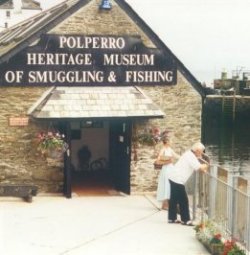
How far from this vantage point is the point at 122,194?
17.2m

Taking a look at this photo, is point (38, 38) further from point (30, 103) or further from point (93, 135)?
point (93, 135)

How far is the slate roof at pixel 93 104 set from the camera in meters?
16.1

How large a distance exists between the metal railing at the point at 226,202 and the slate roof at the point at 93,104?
3.66 metres

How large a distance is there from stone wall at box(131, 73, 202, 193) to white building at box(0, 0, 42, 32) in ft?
231

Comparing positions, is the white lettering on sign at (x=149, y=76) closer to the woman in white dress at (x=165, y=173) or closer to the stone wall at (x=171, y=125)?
the stone wall at (x=171, y=125)

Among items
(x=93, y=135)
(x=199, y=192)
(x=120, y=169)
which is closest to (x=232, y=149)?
(x=93, y=135)

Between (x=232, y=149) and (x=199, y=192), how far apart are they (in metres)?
37.5

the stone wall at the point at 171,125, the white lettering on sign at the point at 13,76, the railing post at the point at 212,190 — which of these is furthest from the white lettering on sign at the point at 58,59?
the railing post at the point at 212,190

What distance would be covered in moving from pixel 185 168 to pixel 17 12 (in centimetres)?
7997

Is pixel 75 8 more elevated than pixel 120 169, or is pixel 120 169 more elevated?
pixel 75 8

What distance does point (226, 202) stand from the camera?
1152 centimetres

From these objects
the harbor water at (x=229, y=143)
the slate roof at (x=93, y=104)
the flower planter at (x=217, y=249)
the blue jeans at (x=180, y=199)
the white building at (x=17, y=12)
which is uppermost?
the white building at (x=17, y=12)

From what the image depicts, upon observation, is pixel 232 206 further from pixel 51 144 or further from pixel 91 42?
pixel 91 42

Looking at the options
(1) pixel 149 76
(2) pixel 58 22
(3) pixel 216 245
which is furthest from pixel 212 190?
(2) pixel 58 22
